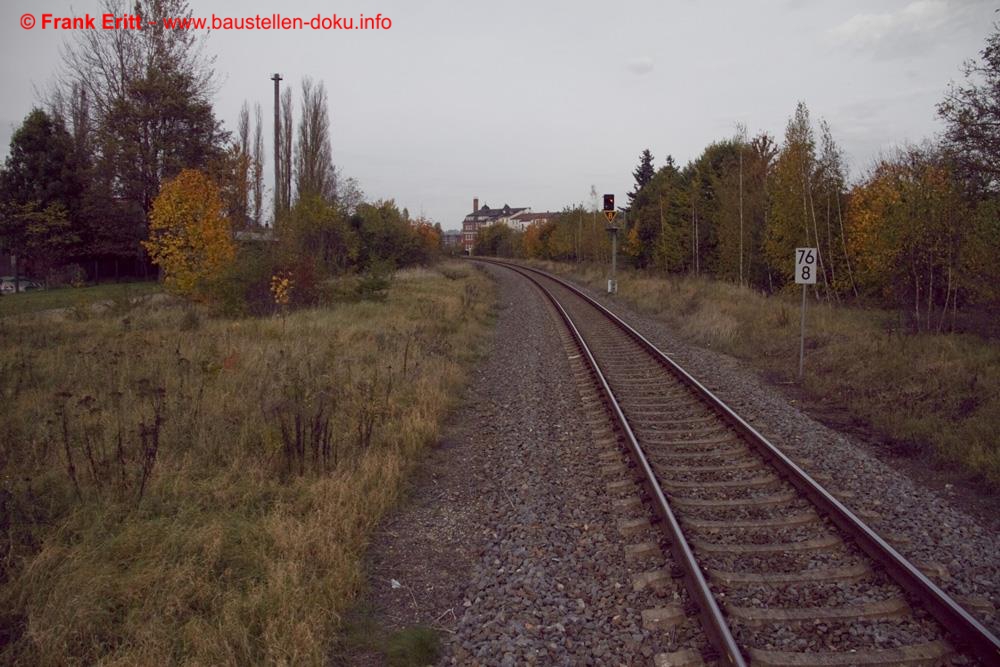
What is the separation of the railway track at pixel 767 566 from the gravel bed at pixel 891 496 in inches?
15.2

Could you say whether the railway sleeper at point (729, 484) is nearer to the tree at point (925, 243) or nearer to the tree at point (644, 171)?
the tree at point (925, 243)

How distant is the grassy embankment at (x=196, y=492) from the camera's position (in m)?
3.60

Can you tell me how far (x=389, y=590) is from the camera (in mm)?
4441

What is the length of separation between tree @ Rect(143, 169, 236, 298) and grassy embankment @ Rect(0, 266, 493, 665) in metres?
6.36

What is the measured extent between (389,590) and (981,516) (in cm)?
520

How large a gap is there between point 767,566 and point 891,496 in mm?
2145

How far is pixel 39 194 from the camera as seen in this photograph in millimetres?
33125

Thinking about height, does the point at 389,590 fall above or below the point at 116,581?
below

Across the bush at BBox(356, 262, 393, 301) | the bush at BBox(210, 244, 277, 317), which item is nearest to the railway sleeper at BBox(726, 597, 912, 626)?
the bush at BBox(210, 244, 277, 317)

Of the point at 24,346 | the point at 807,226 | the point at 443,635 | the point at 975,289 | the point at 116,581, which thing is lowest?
the point at 443,635

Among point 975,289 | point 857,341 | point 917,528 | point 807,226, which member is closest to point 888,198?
point 807,226

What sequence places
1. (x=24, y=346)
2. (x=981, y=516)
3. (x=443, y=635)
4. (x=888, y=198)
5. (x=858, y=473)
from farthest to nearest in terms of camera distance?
(x=888, y=198) < (x=24, y=346) < (x=858, y=473) < (x=981, y=516) < (x=443, y=635)

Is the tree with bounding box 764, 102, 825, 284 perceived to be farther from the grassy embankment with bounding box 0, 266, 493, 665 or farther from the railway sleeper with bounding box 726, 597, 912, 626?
the railway sleeper with bounding box 726, 597, 912, 626

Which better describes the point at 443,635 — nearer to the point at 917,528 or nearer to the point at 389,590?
the point at 389,590
